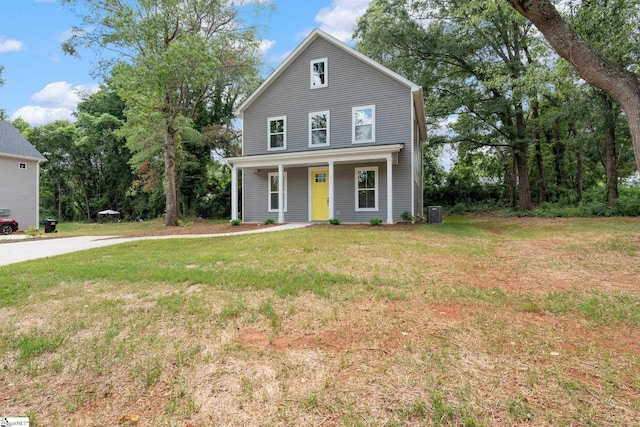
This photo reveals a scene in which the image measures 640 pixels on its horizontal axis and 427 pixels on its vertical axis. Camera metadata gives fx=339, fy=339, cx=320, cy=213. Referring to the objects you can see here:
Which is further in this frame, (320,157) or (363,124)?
(363,124)

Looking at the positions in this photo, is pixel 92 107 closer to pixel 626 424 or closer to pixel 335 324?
pixel 335 324

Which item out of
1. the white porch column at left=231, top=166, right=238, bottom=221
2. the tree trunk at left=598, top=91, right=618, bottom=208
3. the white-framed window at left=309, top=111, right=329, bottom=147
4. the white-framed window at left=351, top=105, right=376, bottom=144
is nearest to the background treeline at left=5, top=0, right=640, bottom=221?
the tree trunk at left=598, top=91, right=618, bottom=208

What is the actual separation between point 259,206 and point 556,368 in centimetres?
1439

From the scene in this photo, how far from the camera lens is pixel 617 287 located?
4535 millimetres

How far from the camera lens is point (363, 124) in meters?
14.3

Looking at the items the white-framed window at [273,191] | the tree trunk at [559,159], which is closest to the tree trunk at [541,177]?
the tree trunk at [559,159]

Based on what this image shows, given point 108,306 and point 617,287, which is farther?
point 617,287

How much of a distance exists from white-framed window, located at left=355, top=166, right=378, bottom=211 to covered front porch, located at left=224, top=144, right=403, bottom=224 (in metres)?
0.34

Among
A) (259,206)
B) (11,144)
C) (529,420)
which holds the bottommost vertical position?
(529,420)

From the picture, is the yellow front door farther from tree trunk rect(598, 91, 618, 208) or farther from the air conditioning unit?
tree trunk rect(598, 91, 618, 208)

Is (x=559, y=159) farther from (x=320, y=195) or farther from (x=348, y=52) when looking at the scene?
(x=320, y=195)

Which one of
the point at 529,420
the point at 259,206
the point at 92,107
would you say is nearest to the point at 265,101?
the point at 259,206

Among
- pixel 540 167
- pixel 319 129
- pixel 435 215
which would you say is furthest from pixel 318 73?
pixel 540 167

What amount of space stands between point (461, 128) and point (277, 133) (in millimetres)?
10920
